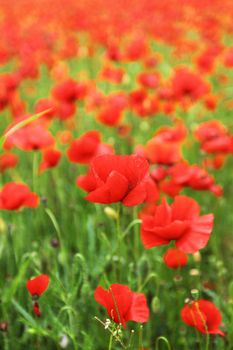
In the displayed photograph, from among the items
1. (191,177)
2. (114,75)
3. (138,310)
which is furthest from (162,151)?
(114,75)

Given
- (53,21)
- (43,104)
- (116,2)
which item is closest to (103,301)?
(43,104)

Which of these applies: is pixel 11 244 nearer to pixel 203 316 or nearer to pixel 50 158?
pixel 50 158

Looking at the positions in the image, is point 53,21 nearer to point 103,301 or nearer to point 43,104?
point 43,104

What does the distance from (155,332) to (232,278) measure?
46cm

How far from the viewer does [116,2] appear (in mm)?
6699

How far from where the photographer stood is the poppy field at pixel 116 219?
4.11 ft

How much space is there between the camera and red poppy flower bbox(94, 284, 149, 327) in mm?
1142

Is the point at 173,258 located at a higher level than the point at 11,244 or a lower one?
higher

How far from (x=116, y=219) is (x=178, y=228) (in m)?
0.73

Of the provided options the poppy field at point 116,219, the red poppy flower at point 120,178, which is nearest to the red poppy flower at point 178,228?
the poppy field at point 116,219

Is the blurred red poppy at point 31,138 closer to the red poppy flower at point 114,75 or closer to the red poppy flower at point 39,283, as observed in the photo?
the red poppy flower at point 39,283

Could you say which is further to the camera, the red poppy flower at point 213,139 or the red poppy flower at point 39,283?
the red poppy flower at point 213,139

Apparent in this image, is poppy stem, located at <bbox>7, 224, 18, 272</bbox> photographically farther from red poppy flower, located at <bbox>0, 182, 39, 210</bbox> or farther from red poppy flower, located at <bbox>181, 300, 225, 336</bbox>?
red poppy flower, located at <bbox>181, 300, 225, 336</bbox>

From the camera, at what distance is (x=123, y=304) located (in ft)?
3.78
